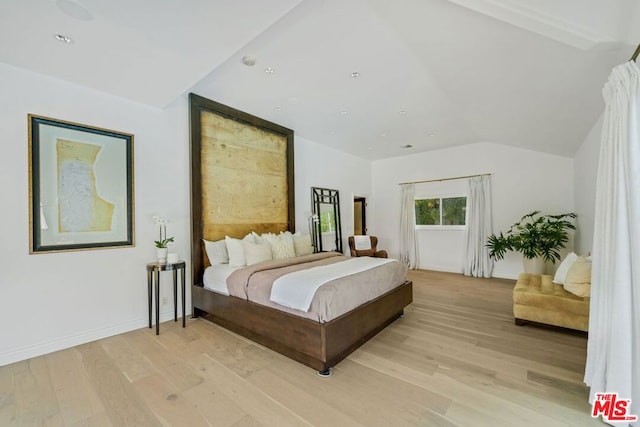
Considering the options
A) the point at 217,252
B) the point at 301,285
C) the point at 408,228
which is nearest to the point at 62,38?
the point at 217,252

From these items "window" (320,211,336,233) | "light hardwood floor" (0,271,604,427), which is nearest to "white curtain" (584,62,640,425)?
"light hardwood floor" (0,271,604,427)

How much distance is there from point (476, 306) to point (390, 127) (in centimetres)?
321

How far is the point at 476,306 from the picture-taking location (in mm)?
3832

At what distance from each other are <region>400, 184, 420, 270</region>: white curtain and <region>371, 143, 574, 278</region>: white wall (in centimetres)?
18

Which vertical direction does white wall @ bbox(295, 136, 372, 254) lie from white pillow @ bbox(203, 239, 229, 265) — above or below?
above

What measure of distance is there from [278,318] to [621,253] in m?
2.48

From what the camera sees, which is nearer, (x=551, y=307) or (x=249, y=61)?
(x=249, y=61)

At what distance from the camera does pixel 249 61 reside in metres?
2.79

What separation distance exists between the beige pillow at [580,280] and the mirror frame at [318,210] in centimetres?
385

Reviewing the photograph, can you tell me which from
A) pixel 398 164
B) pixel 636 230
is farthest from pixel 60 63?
pixel 398 164

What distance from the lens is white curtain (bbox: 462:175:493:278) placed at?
18.6ft

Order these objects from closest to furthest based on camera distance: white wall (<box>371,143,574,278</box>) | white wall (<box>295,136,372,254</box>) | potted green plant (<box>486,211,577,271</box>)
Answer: potted green plant (<box>486,211,577,271</box>)
white wall (<box>371,143,574,278</box>)
white wall (<box>295,136,372,254</box>)

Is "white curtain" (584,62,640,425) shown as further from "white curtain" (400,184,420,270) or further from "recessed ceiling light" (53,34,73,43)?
"white curtain" (400,184,420,270)

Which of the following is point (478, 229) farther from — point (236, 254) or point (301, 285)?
point (236, 254)
